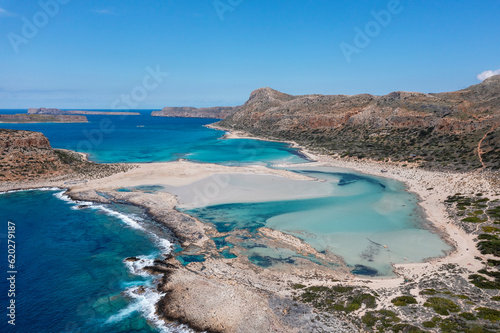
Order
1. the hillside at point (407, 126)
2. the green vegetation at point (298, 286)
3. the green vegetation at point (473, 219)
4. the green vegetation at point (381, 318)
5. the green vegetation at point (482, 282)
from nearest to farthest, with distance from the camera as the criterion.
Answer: the green vegetation at point (381, 318), the green vegetation at point (482, 282), the green vegetation at point (298, 286), the green vegetation at point (473, 219), the hillside at point (407, 126)

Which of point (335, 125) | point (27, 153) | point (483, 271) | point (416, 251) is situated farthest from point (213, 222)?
point (335, 125)

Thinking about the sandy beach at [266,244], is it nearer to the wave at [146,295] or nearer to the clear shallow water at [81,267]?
the wave at [146,295]

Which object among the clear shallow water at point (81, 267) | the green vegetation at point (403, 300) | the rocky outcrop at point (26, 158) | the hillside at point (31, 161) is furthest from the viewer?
the hillside at point (31, 161)

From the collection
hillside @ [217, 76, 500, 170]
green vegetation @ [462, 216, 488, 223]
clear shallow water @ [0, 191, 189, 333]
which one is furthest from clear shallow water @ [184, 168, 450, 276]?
hillside @ [217, 76, 500, 170]

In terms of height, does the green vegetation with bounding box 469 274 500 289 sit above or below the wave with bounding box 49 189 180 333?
above

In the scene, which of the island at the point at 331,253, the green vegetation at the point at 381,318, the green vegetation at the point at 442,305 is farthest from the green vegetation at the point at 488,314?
the green vegetation at the point at 381,318

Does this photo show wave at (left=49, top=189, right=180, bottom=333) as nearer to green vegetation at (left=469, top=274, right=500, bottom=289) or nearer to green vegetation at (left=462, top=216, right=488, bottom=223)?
green vegetation at (left=469, top=274, right=500, bottom=289)
